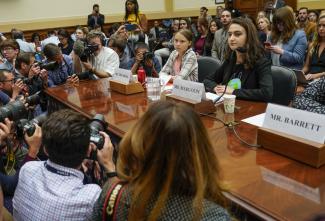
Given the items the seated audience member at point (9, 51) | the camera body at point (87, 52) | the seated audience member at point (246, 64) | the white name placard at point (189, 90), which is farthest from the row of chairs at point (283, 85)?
the seated audience member at point (9, 51)

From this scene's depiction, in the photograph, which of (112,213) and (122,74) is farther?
(122,74)

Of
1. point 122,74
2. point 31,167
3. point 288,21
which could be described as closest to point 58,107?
point 122,74

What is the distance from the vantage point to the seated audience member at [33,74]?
9.55 ft

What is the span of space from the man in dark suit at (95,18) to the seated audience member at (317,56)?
6238 millimetres

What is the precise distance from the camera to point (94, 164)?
1.50 m

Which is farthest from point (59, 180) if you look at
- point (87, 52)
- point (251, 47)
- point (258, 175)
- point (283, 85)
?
point (87, 52)

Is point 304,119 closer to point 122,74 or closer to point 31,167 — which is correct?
point 31,167

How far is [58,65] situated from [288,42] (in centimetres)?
220

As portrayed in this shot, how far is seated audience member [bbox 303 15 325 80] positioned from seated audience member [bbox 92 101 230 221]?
2789mm

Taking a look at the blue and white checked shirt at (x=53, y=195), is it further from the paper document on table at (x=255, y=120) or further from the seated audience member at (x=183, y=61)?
the seated audience member at (x=183, y=61)

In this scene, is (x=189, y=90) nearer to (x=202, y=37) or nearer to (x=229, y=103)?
(x=229, y=103)

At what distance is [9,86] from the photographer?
104 inches

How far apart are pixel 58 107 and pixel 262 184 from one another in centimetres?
184

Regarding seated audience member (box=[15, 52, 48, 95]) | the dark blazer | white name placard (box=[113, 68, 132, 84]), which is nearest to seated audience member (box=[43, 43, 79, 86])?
seated audience member (box=[15, 52, 48, 95])
